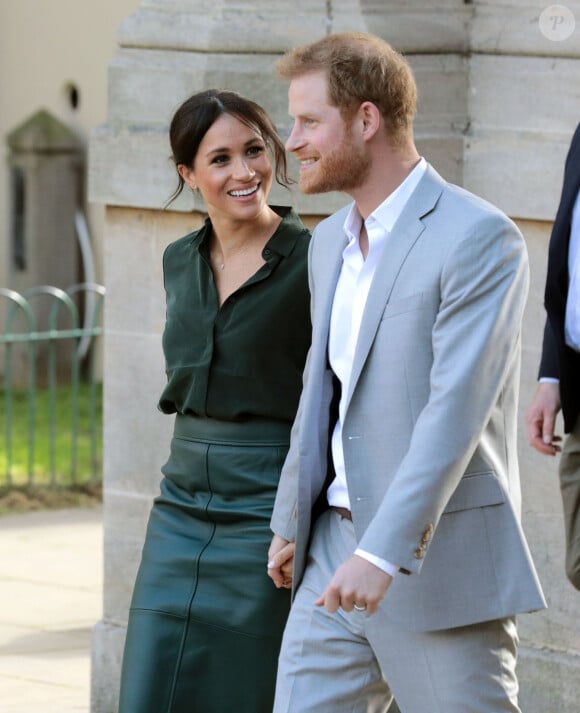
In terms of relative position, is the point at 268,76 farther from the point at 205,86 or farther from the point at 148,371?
the point at 148,371

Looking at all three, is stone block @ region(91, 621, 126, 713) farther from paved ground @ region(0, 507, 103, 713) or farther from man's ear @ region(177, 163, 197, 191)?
man's ear @ region(177, 163, 197, 191)

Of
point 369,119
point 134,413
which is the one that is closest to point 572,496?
point 369,119

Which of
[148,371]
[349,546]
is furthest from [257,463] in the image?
[148,371]

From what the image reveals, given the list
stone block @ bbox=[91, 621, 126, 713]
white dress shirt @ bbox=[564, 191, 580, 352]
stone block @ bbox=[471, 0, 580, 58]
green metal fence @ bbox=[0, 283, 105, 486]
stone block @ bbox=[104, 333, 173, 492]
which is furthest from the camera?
green metal fence @ bbox=[0, 283, 105, 486]

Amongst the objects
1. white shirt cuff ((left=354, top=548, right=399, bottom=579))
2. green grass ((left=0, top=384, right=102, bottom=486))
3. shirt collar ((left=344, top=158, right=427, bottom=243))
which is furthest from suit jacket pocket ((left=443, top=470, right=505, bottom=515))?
green grass ((left=0, top=384, right=102, bottom=486))

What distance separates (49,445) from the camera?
11055 millimetres

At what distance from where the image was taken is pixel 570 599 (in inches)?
196

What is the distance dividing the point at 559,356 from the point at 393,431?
0.65m

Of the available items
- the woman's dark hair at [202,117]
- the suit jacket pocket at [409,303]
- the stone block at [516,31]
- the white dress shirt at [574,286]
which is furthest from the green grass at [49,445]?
the suit jacket pocket at [409,303]

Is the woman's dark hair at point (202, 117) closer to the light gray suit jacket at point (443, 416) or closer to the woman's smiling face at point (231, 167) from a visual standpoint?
the woman's smiling face at point (231, 167)

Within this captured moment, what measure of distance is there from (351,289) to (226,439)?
805mm

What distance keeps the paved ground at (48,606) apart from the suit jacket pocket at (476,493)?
111 inches

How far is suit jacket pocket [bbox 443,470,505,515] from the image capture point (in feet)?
11.0

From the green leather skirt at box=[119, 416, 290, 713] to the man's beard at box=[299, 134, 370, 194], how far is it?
89 cm
